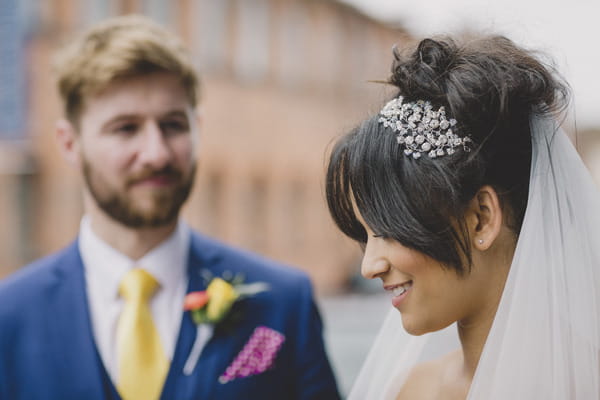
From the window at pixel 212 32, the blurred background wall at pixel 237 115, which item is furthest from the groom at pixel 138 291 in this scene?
the window at pixel 212 32

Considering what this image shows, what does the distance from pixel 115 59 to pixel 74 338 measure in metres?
1.06

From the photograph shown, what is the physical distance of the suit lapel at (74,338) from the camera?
251 centimetres

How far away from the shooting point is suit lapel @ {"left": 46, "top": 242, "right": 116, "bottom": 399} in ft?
8.24

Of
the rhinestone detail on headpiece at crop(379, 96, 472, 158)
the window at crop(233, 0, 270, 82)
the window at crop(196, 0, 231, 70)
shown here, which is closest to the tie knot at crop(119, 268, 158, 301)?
the rhinestone detail on headpiece at crop(379, 96, 472, 158)

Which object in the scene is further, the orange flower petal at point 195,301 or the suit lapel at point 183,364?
the orange flower petal at point 195,301

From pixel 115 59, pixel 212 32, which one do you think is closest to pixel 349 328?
pixel 212 32

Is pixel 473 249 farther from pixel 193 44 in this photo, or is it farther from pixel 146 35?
pixel 193 44

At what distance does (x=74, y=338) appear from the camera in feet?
8.51

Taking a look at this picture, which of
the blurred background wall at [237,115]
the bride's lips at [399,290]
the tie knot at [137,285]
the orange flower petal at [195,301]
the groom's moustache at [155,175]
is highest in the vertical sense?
the groom's moustache at [155,175]

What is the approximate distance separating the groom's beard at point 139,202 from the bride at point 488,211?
992mm

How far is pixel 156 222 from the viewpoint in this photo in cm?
276

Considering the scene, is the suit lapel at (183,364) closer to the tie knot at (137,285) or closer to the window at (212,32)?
the tie knot at (137,285)

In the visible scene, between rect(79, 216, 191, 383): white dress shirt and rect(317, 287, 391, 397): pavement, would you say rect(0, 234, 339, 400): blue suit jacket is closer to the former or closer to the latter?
rect(79, 216, 191, 383): white dress shirt

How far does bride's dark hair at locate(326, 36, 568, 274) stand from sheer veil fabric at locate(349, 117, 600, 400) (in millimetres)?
69
